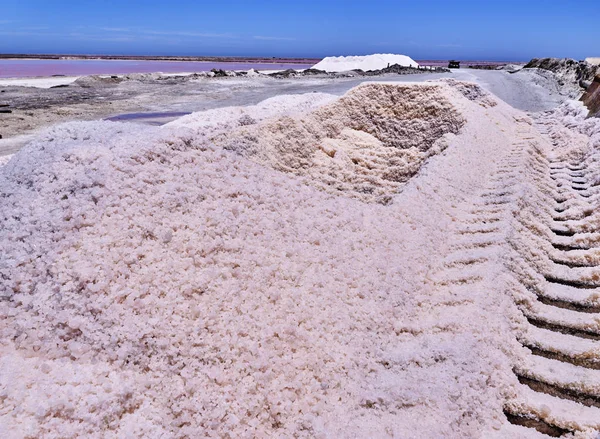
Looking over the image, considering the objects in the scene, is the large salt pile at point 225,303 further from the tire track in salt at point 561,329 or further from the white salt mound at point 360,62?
the white salt mound at point 360,62

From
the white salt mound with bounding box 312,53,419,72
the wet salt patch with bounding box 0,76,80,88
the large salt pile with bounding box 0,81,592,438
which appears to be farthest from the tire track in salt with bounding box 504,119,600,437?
the white salt mound with bounding box 312,53,419,72

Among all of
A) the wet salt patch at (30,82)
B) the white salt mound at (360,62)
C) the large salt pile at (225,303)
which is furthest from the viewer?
the white salt mound at (360,62)

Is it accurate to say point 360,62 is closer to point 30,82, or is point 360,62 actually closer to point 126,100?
point 30,82

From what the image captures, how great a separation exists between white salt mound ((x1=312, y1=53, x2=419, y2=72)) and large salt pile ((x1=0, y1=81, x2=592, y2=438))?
20.7m

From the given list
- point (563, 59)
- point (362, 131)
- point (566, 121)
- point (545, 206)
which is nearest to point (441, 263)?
point (545, 206)

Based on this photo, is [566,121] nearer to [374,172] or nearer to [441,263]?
[374,172]

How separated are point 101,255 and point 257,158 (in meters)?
1.23

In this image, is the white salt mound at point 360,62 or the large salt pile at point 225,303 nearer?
the large salt pile at point 225,303

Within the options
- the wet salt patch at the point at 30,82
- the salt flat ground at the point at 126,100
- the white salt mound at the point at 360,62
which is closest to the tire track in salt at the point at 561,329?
the salt flat ground at the point at 126,100

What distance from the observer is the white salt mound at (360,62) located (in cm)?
2236

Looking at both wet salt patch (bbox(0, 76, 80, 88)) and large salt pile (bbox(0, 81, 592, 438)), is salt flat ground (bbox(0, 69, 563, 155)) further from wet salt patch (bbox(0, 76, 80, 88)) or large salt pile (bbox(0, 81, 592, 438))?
large salt pile (bbox(0, 81, 592, 438))

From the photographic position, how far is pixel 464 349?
59.9 inches

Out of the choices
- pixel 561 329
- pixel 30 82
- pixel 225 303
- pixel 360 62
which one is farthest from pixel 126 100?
pixel 360 62

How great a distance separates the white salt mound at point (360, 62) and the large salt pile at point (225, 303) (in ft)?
67.9
